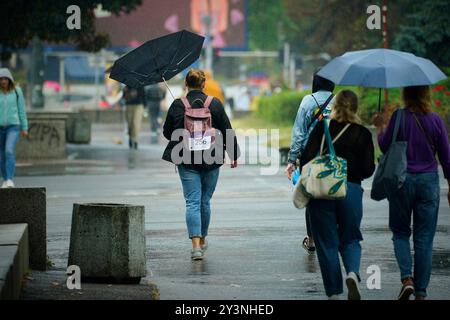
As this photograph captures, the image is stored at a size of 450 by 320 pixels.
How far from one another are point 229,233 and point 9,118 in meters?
6.04

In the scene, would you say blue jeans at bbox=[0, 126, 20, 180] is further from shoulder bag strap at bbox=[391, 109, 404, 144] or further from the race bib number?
shoulder bag strap at bbox=[391, 109, 404, 144]

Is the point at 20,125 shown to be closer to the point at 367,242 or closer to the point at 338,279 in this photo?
the point at 367,242

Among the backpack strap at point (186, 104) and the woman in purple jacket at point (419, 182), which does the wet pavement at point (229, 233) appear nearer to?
the woman in purple jacket at point (419, 182)

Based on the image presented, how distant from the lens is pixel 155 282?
11.4 m

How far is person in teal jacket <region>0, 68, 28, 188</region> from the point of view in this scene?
20.0 metres

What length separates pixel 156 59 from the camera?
1380cm

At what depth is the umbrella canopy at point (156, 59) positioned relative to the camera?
1368 centimetres

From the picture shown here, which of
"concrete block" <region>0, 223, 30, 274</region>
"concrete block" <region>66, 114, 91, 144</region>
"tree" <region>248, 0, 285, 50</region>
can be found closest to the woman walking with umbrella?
"concrete block" <region>0, 223, 30, 274</region>

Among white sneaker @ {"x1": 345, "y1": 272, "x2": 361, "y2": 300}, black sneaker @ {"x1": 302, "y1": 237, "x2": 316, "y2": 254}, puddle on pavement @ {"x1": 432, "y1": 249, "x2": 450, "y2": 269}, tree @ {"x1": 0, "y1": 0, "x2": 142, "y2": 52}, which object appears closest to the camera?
white sneaker @ {"x1": 345, "y1": 272, "x2": 361, "y2": 300}

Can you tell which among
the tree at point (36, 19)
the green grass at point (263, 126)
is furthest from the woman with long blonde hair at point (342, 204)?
the green grass at point (263, 126)

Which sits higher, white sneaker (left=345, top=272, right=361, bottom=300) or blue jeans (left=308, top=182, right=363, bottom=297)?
blue jeans (left=308, top=182, right=363, bottom=297)

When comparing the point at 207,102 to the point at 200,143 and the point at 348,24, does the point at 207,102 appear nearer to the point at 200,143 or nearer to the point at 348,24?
the point at 200,143

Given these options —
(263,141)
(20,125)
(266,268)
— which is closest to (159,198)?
(20,125)

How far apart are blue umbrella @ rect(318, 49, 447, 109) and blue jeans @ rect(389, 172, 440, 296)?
70 cm
